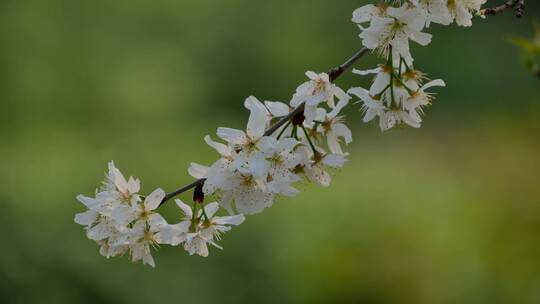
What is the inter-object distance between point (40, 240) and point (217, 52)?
493cm

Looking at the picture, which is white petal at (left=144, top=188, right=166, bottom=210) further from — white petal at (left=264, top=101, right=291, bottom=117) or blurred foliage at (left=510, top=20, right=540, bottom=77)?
blurred foliage at (left=510, top=20, right=540, bottom=77)

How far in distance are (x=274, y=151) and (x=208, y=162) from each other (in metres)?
2.90

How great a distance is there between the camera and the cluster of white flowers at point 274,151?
3.60 feet

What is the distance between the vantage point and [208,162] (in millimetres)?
3971

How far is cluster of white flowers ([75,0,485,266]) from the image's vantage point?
110 cm

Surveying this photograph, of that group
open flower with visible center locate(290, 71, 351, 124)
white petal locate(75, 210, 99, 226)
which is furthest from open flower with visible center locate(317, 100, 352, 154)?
white petal locate(75, 210, 99, 226)

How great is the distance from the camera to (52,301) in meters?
3.11

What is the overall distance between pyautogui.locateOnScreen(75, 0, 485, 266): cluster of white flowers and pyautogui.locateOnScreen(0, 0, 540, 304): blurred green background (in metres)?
1.92

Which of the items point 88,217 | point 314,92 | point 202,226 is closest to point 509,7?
point 314,92

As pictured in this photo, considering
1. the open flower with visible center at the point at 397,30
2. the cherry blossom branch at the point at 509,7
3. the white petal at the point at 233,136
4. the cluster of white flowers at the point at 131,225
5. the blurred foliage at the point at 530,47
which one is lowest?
the cluster of white flowers at the point at 131,225

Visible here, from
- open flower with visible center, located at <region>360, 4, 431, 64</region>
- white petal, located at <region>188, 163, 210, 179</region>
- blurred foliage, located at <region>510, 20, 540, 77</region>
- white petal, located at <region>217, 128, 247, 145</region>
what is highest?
open flower with visible center, located at <region>360, 4, 431, 64</region>

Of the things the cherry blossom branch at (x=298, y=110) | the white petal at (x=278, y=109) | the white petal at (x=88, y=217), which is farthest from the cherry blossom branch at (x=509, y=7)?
the white petal at (x=88, y=217)

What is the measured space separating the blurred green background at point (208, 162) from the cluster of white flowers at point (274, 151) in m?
1.92

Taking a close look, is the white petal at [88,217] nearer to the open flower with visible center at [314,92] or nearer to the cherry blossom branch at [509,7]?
the open flower with visible center at [314,92]
